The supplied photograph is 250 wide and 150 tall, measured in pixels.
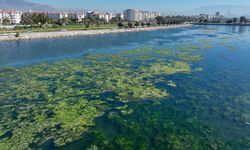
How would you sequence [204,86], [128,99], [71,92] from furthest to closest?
1. [204,86]
2. [71,92]
3. [128,99]

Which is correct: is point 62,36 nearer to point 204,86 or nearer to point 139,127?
point 204,86

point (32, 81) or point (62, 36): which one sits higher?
point (62, 36)

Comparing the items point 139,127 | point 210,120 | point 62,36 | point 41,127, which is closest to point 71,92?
point 41,127

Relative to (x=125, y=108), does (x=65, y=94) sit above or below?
above

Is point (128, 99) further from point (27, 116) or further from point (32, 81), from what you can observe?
point (32, 81)

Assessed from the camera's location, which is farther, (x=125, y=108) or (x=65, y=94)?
(x=65, y=94)

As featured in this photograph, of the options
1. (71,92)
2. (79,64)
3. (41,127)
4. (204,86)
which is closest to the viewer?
(41,127)

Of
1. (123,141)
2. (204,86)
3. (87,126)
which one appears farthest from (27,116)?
(204,86)

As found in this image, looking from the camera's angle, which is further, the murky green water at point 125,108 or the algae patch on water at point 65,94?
the algae patch on water at point 65,94

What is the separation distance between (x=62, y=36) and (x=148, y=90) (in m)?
49.1

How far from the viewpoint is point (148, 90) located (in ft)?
50.6

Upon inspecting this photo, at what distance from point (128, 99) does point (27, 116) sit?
19.8 ft

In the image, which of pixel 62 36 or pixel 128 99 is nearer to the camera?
pixel 128 99

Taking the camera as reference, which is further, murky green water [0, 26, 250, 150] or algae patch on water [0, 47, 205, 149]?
algae patch on water [0, 47, 205, 149]
